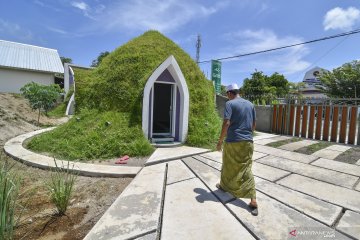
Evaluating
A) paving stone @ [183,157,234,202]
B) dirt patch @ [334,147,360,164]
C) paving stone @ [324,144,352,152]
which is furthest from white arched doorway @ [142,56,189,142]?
paving stone @ [324,144,352,152]

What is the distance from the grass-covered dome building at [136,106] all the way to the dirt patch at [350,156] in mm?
3957

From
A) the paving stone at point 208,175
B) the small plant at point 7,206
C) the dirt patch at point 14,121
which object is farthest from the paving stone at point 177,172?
the dirt patch at point 14,121

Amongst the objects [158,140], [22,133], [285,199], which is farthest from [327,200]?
[22,133]

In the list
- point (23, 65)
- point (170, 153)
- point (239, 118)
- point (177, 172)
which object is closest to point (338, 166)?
point (239, 118)

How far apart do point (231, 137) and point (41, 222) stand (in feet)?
10.2

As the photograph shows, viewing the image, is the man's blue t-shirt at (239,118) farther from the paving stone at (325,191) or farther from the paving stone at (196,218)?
the paving stone at (325,191)

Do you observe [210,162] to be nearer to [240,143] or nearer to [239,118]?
[240,143]

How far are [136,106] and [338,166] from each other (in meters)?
6.28

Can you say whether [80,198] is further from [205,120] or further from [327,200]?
[205,120]

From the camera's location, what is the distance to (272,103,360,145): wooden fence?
8547 millimetres

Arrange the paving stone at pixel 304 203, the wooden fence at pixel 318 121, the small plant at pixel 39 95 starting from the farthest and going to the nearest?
the small plant at pixel 39 95
the wooden fence at pixel 318 121
the paving stone at pixel 304 203

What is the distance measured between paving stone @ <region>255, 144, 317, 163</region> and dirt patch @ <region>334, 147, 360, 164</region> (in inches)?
30.2

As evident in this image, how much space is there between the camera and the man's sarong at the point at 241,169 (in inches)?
136

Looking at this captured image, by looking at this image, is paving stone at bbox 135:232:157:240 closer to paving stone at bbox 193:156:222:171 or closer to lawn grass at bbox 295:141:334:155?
paving stone at bbox 193:156:222:171
